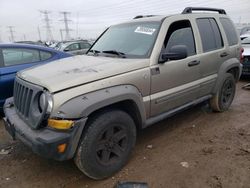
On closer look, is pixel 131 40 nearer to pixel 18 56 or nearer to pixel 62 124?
pixel 62 124

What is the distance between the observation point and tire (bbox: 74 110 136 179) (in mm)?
2533

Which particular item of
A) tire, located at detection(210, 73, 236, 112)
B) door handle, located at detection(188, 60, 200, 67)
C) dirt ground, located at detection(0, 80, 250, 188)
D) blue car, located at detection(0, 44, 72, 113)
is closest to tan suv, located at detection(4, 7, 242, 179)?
door handle, located at detection(188, 60, 200, 67)

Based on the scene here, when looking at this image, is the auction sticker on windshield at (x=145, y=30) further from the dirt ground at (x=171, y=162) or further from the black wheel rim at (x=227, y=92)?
the black wheel rim at (x=227, y=92)

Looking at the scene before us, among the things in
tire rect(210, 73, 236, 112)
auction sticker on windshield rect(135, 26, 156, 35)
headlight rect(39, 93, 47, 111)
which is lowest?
tire rect(210, 73, 236, 112)

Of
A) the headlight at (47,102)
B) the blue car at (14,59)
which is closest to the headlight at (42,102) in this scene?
the headlight at (47,102)

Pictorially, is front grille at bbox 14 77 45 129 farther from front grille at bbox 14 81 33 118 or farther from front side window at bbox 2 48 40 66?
front side window at bbox 2 48 40 66

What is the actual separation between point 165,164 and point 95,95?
1.38m

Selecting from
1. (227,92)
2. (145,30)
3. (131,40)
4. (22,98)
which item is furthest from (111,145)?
(227,92)

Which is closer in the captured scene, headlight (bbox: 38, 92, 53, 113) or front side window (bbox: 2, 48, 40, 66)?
headlight (bbox: 38, 92, 53, 113)

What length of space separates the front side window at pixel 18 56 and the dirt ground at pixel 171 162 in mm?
1527

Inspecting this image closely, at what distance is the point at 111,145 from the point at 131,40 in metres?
1.57

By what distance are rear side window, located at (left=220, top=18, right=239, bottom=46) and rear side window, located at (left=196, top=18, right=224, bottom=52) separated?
305mm

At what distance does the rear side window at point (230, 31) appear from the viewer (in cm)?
456

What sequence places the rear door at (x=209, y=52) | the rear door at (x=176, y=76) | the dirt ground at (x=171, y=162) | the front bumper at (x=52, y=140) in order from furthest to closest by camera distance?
the rear door at (x=209, y=52) < the rear door at (x=176, y=76) < the dirt ground at (x=171, y=162) < the front bumper at (x=52, y=140)
